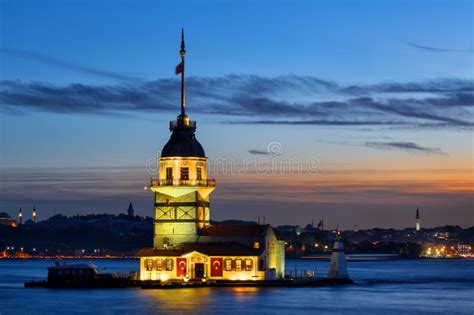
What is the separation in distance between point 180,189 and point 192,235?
3532 millimetres

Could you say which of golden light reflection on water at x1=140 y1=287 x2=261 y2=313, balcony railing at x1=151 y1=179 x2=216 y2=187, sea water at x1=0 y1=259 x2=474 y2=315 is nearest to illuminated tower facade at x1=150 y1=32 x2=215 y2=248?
→ balcony railing at x1=151 y1=179 x2=216 y2=187

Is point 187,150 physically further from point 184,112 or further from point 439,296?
point 439,296

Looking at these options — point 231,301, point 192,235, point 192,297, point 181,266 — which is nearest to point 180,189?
point 192,235

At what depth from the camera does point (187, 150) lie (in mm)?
85688

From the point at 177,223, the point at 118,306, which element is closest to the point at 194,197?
the point at 177,223

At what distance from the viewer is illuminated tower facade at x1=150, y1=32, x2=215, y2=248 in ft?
279

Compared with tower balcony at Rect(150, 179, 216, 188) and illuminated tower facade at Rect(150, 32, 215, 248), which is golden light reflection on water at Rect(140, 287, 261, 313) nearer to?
illuminated tower facade at Rect(150, 32, 215, 248)

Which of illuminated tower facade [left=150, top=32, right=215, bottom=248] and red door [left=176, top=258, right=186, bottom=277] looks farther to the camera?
illuminated tower facade [left=150, top=32, right=215, bottom=248]

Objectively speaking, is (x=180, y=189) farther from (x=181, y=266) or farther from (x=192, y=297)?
(x=192, y=297)

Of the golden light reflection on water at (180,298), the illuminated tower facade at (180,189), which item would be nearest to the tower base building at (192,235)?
the illuminated tower facade at (180,189)

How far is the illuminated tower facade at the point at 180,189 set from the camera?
8506cm

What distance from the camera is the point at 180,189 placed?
3346 inches

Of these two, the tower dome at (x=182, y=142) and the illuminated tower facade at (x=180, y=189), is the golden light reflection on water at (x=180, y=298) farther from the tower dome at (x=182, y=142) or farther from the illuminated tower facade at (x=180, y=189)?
the tower dome at (x=182, y=142)

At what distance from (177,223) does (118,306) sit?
14.2 m
